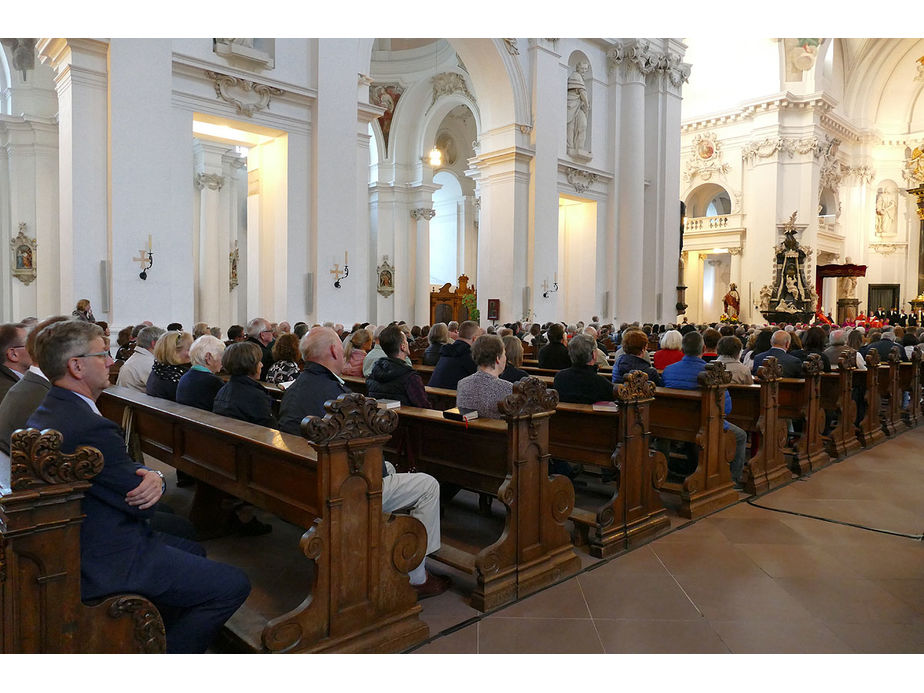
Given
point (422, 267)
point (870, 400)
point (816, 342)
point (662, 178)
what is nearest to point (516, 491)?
point (816, 342)

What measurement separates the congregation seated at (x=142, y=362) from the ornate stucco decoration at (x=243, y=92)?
21.7 feet

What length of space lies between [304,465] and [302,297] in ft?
30.0

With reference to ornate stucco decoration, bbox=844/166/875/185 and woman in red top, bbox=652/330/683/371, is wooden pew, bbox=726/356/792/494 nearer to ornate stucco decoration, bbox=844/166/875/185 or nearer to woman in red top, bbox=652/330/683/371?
woman in red top, bbox=652/330/683/371

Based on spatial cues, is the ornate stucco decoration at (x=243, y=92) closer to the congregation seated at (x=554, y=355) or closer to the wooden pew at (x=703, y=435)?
the congregation seated at (x=554, y=355)

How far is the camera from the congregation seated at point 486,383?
405 cm

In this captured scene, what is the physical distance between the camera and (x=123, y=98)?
9.35m

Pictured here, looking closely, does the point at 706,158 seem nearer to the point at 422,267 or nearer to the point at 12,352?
the point at 422,267

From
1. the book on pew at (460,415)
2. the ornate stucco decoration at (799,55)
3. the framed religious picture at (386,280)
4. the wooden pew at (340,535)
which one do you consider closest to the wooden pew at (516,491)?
the book on pew at (460,415)

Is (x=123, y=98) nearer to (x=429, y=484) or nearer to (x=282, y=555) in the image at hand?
(x=282, y=555)

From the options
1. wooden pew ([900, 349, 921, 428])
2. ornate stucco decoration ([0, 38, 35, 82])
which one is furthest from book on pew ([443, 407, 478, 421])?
ornate stucco decoration ([0, 38, 35, 82])

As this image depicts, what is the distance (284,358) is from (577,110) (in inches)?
556

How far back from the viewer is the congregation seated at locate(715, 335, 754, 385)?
5838 millimetres

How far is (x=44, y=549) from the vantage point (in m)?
2.02

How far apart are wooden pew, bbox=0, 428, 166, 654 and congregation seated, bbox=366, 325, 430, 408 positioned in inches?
101
